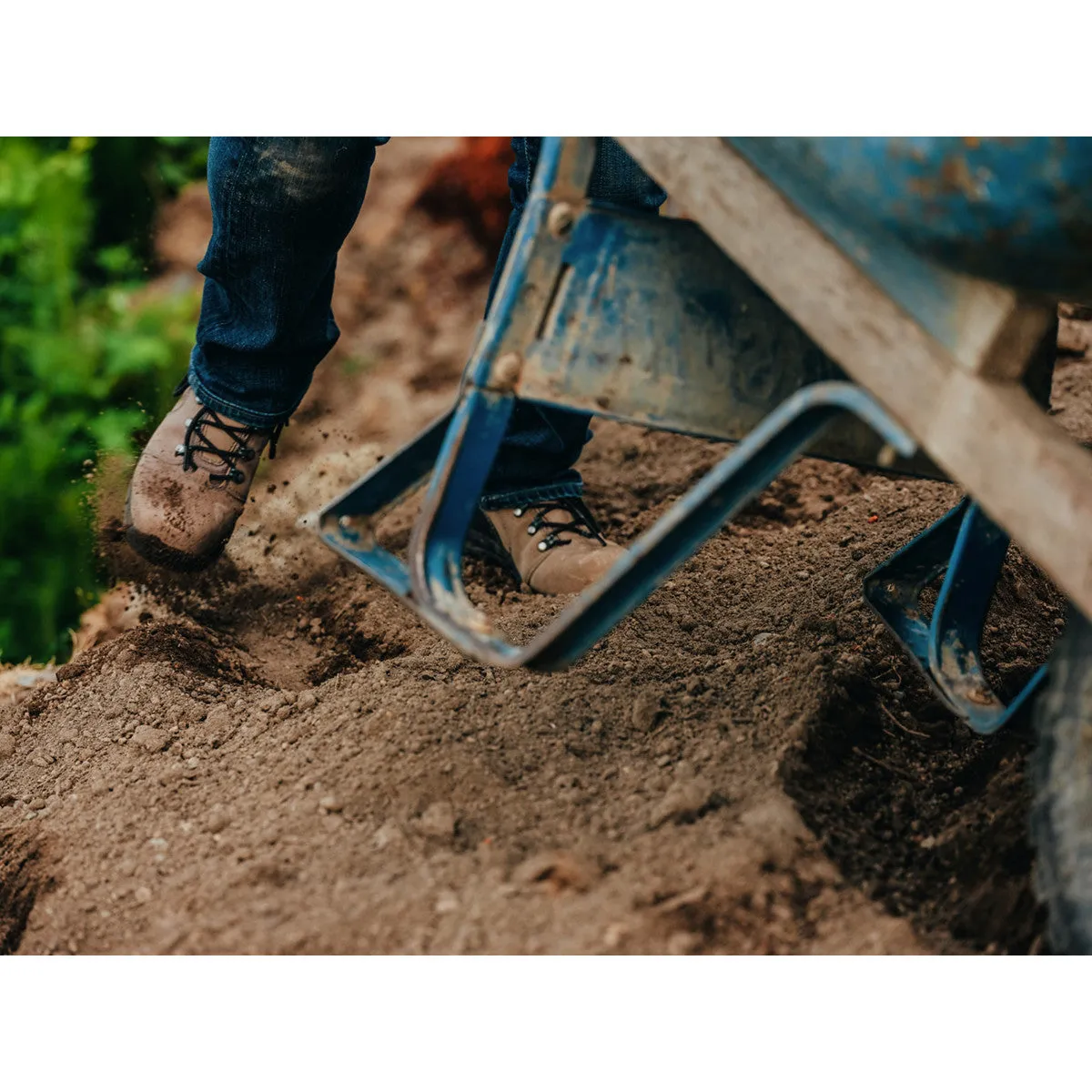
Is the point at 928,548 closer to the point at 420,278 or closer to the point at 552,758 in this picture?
the point at 552,758

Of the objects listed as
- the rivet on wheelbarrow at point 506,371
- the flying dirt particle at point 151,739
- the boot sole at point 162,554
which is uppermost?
the rivet on wheelbarrow at point 506,371

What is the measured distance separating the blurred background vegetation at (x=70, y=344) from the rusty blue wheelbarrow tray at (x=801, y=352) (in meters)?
1.47

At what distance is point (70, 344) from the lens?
10.2 feet

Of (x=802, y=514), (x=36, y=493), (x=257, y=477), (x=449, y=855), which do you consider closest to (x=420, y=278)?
(x=257, y=477)

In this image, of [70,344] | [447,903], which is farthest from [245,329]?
[70,344]

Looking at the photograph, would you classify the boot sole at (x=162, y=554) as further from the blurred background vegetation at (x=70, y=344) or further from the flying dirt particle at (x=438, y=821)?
the flying dirt particle at (x=438, y=821)

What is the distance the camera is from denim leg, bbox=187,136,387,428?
1.73 meters

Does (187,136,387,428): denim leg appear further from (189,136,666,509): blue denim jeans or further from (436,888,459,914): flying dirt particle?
(436,888,459,914): flying dirt particle

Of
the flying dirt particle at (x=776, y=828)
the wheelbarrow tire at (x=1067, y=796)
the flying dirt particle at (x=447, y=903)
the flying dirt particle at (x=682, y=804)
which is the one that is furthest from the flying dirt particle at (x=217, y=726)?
the wheelbarrow tire at (x=1067, y=796)

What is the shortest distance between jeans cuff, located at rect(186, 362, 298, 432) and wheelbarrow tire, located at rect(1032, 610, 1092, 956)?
1.36 meters

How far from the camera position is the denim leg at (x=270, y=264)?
173 centimetres

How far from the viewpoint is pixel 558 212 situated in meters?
1.28

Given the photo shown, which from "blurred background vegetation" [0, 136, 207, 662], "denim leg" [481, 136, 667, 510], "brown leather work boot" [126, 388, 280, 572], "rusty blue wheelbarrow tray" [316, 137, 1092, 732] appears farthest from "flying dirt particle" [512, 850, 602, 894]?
"blurred background vegetation" [0, 136, 207, 662]

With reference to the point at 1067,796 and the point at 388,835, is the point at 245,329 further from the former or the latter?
the point at 1067,796
